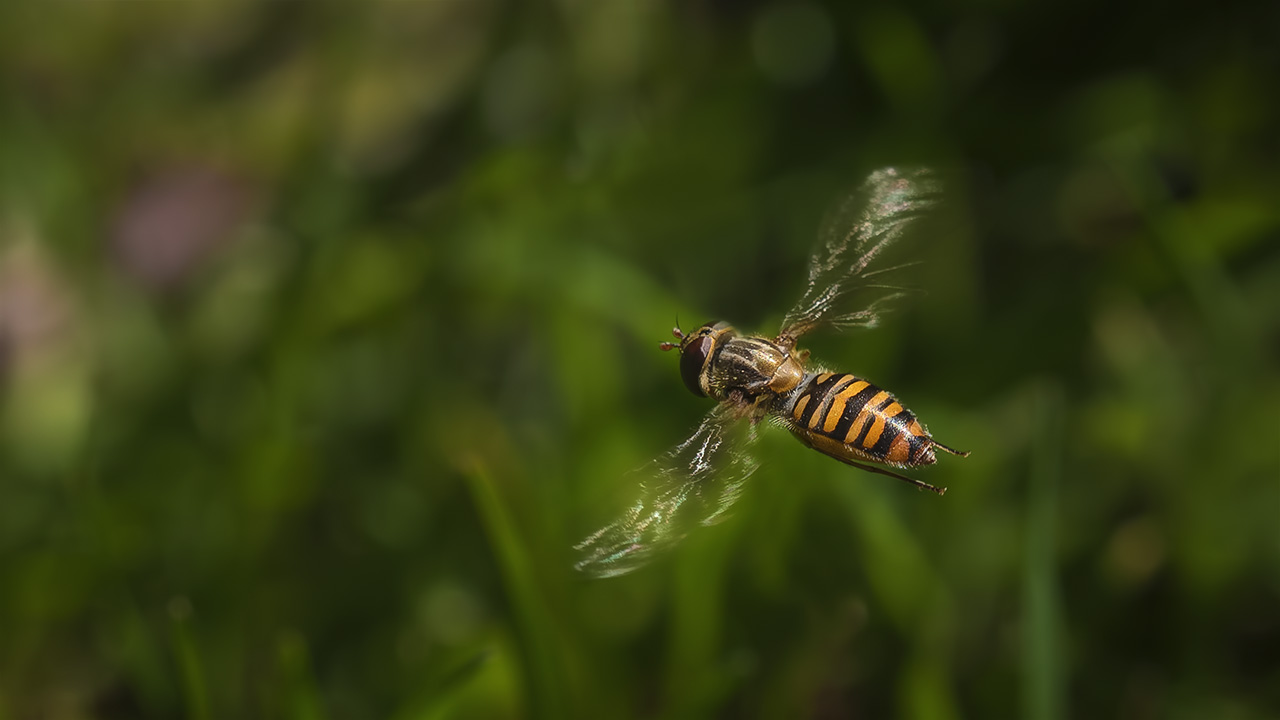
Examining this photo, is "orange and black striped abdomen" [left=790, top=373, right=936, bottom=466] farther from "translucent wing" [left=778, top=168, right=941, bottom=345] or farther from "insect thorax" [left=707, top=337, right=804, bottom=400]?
"translucent wing" [left=778, top=168, right=941, bottom=345]

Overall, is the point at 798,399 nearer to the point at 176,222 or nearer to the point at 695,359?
the point at 695,359

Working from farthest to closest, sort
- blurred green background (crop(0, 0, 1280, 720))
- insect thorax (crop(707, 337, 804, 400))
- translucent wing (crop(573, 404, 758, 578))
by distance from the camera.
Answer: blurred green background (crop(0, 0, 1280, 720)) → insect thorax (crop(707, 337, 804, 400)) → translucent wing (crop(573, 404, 758, 578))

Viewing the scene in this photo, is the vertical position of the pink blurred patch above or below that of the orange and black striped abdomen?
above

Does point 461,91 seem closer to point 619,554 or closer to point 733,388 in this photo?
point 733,388

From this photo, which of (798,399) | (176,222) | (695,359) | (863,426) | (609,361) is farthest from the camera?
(176,222)


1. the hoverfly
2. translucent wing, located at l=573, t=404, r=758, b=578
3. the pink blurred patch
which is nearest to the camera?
translucent wing, located at l=573, t=404, r=758, b=578

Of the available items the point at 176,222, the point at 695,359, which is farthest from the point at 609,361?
the point at 176,222

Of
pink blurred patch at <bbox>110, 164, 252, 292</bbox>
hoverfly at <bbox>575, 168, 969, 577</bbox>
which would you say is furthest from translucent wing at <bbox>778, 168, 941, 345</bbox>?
pink blurred patch at <bbox>110, 164, 252, 292</bbox>

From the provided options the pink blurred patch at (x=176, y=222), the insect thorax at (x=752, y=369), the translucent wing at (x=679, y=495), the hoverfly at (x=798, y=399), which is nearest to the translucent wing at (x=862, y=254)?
the hoverfly at (x=798, y=399)
